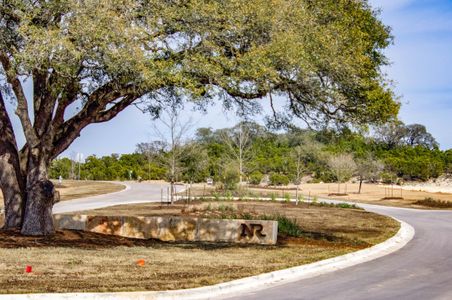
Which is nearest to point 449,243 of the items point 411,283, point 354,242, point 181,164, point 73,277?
point 354,242

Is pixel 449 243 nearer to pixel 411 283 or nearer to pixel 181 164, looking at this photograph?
pixel 411 283

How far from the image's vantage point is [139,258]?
45.9 ft

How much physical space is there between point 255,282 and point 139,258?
3.83m

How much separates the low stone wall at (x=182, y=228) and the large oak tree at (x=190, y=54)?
9.20 ft

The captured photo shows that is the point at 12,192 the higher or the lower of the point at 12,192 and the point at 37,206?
the higher

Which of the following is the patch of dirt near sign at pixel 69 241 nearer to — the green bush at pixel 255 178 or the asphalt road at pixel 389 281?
the asphalt road at pixel 389 281

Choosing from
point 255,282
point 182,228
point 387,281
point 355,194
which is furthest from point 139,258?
point 355,194

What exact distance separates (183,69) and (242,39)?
175 centimetres

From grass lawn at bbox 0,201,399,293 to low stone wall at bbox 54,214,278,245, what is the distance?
79 centimetres

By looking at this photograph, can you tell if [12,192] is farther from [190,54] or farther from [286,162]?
[286,162]

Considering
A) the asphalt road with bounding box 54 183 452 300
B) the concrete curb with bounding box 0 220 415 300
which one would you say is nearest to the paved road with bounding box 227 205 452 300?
the asphalt road with bounding box 54 183 452 300

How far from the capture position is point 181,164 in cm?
4666

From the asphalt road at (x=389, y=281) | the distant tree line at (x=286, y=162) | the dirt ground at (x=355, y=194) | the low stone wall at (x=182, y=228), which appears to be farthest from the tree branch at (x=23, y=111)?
the distant tree line at (x=286, y=162)

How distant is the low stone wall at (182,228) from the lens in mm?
18750
